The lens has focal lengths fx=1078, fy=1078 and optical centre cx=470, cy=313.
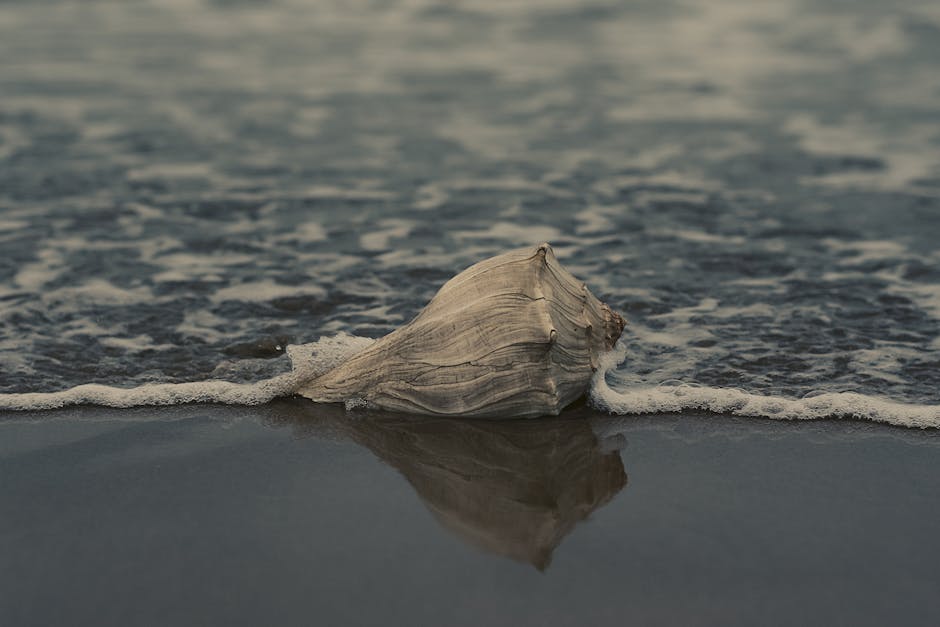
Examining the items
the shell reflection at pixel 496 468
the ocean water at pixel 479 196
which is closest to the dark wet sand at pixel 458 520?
the shell reflection at pixel 496 468

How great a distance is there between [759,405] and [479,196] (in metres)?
3.94

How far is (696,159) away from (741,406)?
186 inches

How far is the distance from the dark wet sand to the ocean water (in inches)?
12.0

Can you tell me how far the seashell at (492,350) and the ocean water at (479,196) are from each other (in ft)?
1.11

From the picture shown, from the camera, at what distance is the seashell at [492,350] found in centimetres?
440

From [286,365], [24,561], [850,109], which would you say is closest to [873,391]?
[286,365]

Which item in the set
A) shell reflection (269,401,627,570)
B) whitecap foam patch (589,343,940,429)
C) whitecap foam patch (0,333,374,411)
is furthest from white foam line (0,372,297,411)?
whitecap foam patch (589,343,940,429)

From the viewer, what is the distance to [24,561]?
3607 millimetres

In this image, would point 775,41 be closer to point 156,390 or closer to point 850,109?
point 850,109

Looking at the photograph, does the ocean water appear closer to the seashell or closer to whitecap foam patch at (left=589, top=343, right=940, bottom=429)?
whitecap foam patch at (left=589, top=343, right=940, bottom=429)

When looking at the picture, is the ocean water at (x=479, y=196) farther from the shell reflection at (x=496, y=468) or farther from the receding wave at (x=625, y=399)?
the shell reflection at (x=496, y=468)

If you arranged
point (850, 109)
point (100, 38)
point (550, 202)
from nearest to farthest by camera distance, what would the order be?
point (550, 202)
point (850, 109)
point (100, 38)

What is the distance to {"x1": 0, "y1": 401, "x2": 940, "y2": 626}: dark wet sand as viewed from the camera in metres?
3.34

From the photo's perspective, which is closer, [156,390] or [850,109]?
[156,390]
